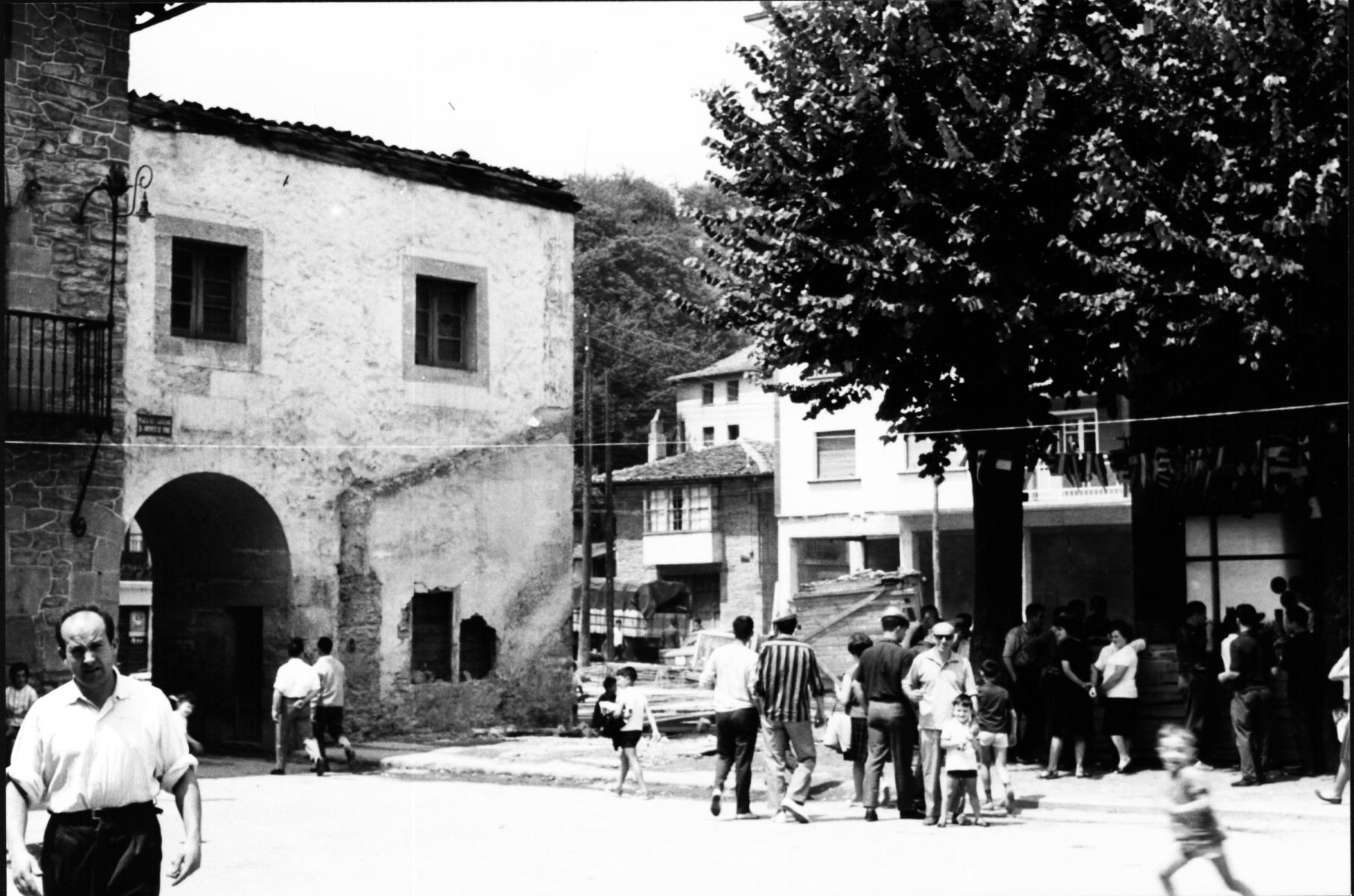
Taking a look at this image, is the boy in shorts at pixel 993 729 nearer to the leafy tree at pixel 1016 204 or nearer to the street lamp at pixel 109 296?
the leafy tree at pixel 1016 204

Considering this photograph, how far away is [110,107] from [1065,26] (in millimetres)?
11553

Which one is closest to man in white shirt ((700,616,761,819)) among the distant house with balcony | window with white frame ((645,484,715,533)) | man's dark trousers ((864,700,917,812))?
man's dark trousers ((864,700,917,812))

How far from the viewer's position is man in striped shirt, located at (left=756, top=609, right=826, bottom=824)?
45.8ft

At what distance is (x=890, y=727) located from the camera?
46.5 ft

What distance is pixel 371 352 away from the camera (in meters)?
23.1

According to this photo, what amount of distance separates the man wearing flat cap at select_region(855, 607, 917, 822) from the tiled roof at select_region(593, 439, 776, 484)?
42078mm

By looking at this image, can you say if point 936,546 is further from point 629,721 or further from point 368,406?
point 629,721

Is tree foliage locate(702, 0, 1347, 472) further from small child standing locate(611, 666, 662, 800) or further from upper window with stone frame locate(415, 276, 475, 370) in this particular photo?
upper window with stone frame locate(415, 276, 475, 370)

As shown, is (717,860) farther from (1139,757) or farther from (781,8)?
(781,8)

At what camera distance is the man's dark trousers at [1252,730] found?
15375mm

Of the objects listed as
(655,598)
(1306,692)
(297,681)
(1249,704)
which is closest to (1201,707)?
(1249,704)

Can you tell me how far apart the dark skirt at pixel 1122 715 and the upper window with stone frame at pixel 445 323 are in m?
11.4

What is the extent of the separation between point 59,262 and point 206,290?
236cm

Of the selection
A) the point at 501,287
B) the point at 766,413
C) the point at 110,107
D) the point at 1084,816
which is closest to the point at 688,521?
the point at 766,413
